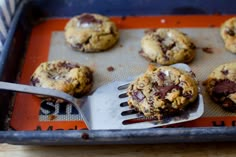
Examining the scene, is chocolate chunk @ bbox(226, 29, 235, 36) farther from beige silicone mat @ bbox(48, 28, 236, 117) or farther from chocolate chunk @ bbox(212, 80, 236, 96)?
chocolate chunk @ bbox(212, 80, 236, 96)

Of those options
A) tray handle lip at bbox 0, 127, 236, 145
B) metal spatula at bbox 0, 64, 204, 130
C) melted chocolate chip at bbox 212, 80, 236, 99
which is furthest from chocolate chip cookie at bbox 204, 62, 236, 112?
tray handle lip at bbox 0, 127, 236, 145

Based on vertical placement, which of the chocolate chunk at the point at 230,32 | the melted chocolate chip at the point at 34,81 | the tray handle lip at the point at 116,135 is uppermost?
the chocolate chunk at the point at 230,32

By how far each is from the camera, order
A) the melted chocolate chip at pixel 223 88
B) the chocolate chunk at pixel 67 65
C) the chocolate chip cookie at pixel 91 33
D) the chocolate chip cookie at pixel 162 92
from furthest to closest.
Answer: the chocolate chip cookie at pixel 91 33 → the chocolate chunk at pixel 67 65 → the melted chocolate chip at pixel 223 88 → the chocolate chip cookie at pixel 162 92

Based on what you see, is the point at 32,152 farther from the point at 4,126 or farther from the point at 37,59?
the point at 37,59

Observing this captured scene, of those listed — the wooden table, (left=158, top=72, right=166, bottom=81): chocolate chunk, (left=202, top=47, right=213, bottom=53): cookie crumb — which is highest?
(left=202, top=47, right=213, bottom=53): cookie crumb

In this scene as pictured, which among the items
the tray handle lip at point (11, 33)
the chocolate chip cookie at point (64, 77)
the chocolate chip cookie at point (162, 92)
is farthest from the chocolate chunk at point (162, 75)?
the tray handle lip at point (11, 33)

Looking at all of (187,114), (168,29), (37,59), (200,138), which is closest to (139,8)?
(168,29)

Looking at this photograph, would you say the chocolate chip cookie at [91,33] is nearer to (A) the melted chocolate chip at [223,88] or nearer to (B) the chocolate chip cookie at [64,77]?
(B) the chocolate chip cookie at [64,77]
